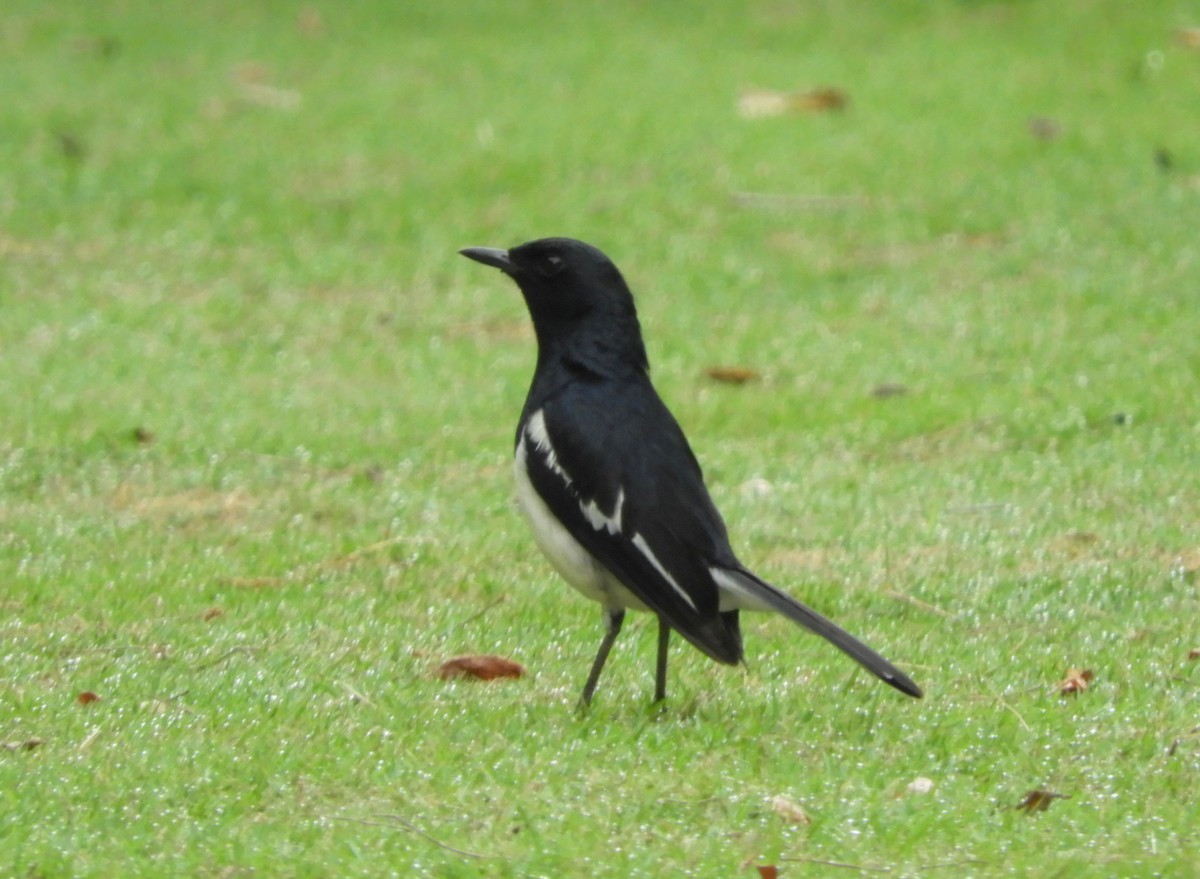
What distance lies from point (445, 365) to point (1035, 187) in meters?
4.31

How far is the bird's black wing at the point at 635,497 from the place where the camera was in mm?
4922

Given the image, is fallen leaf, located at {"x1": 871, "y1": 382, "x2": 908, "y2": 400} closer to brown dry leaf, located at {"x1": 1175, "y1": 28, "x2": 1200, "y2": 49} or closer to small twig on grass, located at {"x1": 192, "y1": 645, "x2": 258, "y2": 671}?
small twig on grass, located at {"x1": 192, "y1": 645, "x2": 258, "y2": 671}

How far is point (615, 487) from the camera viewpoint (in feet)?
16.8

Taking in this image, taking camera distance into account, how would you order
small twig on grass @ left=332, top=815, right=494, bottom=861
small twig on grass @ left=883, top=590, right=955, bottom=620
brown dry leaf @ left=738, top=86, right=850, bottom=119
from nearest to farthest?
small twig on grass @ left=332, top=815, right=494, bottom=861, small twig on grass @ left=883, top=590, right=955, bottom=620, brown dry leaf @ left=738, top=86, right=850, bottom=119

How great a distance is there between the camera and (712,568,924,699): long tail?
4.59 meters

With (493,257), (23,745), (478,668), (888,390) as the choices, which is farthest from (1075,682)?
(888,390)

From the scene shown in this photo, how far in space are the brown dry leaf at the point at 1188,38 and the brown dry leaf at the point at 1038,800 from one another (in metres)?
11.1

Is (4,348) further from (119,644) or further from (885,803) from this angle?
(885,803)

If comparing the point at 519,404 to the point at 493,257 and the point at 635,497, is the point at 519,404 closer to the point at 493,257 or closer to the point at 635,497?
the point at 493,257

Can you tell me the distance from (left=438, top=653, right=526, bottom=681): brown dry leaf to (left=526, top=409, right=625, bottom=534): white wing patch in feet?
2.21

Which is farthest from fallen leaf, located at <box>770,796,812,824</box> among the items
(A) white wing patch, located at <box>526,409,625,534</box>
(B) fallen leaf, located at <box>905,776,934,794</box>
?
(A) white wing patch, located at <box>526,409,625,534</box>

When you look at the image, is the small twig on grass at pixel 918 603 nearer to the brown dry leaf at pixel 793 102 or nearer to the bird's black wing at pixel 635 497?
the bird's black wing at pixel 635 497

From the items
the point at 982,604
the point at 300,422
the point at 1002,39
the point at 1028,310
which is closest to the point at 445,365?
the point at 300,422

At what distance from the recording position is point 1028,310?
10273mm
